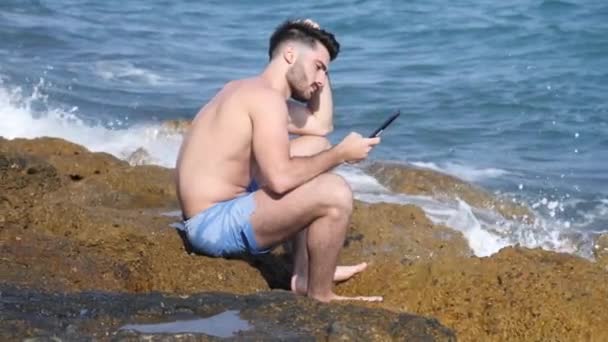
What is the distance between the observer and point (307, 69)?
490 cm

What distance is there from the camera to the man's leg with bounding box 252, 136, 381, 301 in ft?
15.2

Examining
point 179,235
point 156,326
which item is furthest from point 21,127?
point 156,326

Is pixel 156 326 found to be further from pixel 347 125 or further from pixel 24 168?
pixel 347 125

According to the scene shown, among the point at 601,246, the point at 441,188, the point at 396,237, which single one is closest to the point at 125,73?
the point at 441,188

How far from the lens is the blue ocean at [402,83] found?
9656 millimetres

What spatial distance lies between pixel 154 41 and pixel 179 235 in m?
11.8

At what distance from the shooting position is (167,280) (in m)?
4.61

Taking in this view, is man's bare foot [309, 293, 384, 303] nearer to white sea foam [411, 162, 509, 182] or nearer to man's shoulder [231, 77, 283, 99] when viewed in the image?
man's shoulder [231, 77, 283, 99]

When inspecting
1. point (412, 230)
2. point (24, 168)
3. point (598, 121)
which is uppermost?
point (24, 168)

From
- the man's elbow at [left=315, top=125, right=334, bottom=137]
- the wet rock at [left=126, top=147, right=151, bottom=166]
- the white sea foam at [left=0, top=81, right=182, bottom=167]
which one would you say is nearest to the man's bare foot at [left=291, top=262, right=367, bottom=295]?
the man's elbow at [left=315, top=125, right=334, bottom=137]

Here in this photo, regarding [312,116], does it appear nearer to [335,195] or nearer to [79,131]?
[335,195]

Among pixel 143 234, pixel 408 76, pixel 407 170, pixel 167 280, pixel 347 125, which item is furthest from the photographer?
pixel 408 76

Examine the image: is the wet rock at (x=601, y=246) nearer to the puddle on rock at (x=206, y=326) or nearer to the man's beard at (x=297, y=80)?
the man's beard at (x=297, y=80)

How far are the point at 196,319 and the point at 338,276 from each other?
4.67 ft
